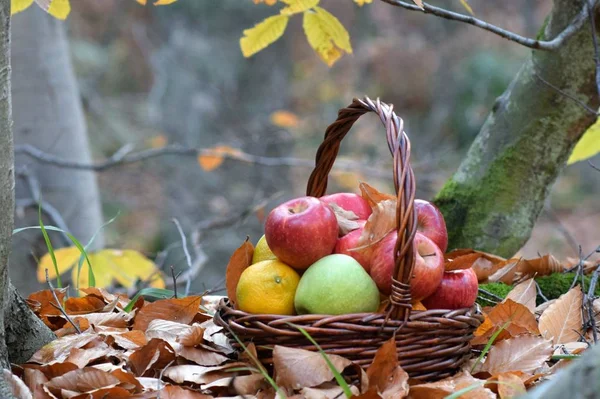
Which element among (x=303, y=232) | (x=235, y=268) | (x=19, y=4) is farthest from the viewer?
(x=19, y=4)

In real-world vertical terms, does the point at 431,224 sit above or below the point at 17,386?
above

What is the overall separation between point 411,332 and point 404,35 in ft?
31.9

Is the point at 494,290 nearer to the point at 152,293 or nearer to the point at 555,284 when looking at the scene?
the point at 555,284

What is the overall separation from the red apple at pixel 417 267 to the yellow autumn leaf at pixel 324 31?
2.45ft

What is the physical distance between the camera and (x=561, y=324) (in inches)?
62.7

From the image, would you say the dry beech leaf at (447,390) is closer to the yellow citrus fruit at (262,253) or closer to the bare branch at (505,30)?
the yellow citrus fruit at (262,253)

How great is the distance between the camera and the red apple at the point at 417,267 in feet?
4.21

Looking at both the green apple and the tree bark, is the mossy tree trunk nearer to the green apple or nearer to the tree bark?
the tree bark

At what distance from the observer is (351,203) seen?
5.09 feet

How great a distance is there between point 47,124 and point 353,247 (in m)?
2.65

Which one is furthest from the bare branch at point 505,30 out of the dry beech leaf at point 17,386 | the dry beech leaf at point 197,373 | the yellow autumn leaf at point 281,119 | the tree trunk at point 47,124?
the yellow autumn leaf at point 281,119

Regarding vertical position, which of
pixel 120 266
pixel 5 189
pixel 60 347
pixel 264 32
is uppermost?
pixel 264 32

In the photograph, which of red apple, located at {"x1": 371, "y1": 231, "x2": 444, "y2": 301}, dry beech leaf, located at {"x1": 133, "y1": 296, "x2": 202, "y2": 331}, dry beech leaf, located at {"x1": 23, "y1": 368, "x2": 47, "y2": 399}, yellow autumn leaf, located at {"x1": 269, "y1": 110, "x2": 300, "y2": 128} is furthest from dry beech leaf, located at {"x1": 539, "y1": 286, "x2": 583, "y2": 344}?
yellow autumn leaf, located at {"x1": 269, "y1": 110, "x2": 300, "y2": 128}

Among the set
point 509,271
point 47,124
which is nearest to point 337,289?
point 509,271
